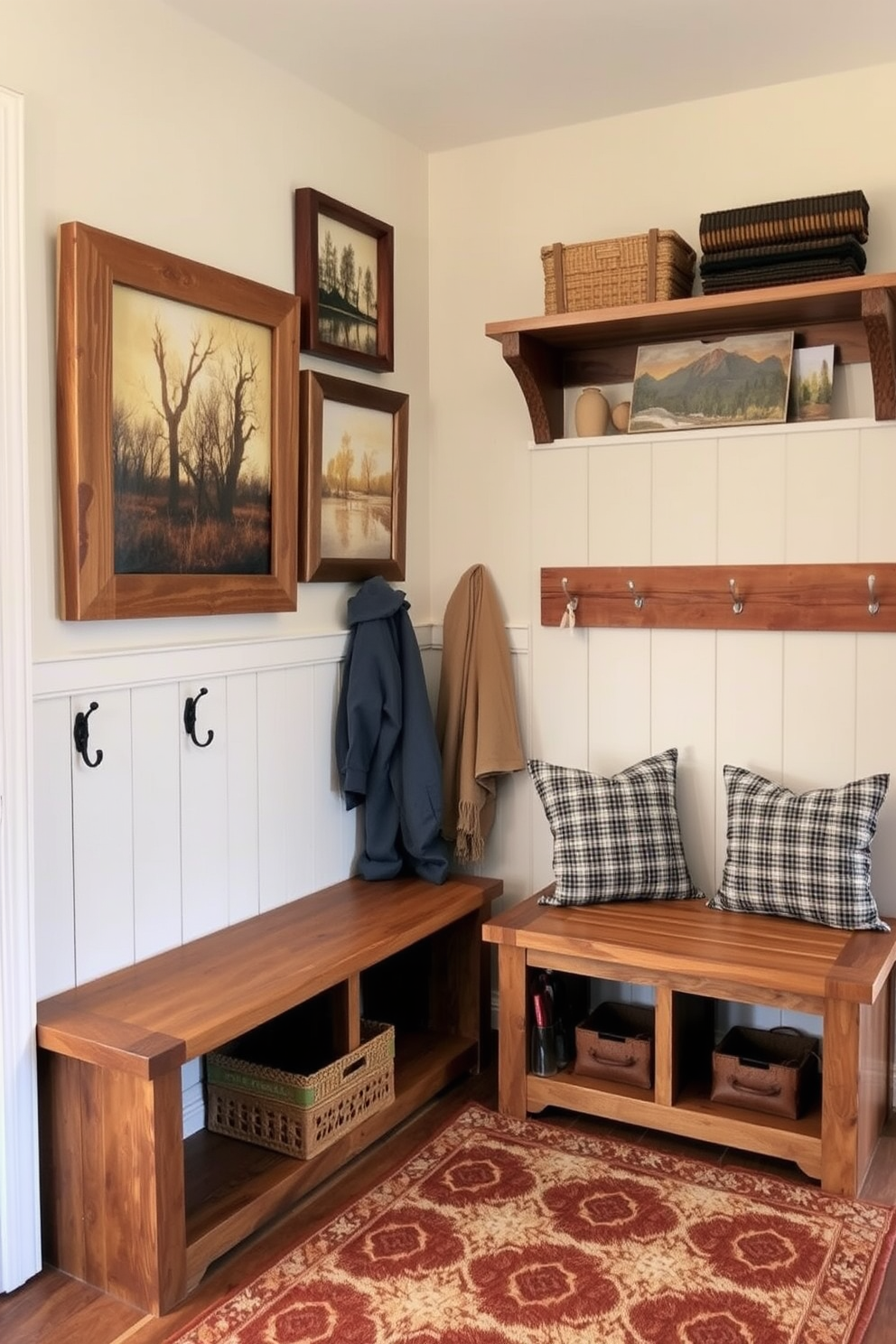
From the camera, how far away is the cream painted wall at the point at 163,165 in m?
2.28

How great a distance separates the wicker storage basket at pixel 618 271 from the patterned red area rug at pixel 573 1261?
6.61 feet

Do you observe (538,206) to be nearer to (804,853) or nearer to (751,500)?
(751,500)

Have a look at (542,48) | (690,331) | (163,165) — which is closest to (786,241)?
(690,331)

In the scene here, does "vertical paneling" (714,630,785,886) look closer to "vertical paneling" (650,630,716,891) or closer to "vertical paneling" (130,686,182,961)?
"vertical paneling" (650,630,716,891)

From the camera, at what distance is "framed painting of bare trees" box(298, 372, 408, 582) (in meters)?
2.96

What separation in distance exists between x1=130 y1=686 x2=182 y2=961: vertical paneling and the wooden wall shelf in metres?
1.27

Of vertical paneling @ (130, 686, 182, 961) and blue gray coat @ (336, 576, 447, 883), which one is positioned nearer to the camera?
vertical paneling @ (130, 686, 182, 961)

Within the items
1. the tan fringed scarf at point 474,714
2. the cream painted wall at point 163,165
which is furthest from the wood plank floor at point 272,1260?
the cream painted wall at point 163,165

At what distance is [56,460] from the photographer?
233cm

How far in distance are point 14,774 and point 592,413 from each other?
176 cm

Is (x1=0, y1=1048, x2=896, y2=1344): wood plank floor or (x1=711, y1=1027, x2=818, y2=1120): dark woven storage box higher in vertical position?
(x1=711, y1=1027, x2=818, y2=1120): dark woven storage box

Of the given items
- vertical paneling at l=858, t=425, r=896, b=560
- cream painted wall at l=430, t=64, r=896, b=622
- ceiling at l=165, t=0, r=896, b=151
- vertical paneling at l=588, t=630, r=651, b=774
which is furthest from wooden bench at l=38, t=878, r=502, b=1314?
ceiling at l=165, t=0, r=896, b=151

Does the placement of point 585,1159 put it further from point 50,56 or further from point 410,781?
point 50,56

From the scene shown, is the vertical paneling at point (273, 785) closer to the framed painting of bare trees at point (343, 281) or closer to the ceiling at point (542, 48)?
the framed painting of bare trees at point (343, 281)
